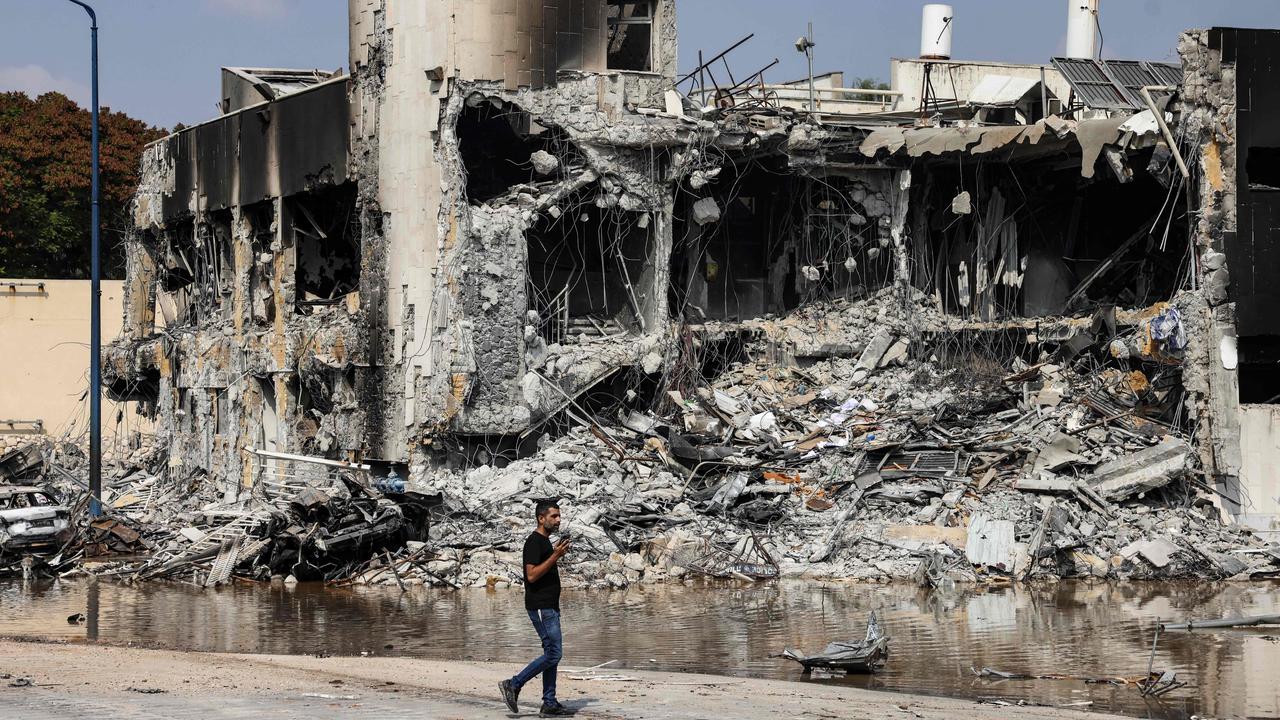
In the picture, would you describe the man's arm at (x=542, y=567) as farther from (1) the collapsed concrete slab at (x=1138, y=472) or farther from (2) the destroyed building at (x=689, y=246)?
(1) the collapsed concrete slab at (x=1138, y=472)

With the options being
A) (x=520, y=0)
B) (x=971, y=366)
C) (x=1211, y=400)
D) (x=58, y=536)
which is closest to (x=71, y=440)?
(x=58, y=536)

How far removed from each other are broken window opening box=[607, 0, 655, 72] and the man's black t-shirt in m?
15.9

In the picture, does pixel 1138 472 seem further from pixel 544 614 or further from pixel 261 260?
pixel 261 260

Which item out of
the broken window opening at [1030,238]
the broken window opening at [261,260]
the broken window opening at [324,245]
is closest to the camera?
the broken window opening at [1030,238]

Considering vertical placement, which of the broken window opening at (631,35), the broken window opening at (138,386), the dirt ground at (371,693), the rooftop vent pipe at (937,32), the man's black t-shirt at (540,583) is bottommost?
the dirt ground at (371,693)

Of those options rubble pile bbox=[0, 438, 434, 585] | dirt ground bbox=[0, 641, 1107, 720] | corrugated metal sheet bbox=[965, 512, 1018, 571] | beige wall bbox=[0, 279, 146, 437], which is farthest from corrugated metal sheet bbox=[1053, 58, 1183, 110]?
beige wall bbox=[0, 279, 146, 437]

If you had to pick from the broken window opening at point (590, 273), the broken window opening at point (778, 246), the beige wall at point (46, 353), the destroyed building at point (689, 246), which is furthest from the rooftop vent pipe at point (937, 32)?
the beige wall at point (46, 353)

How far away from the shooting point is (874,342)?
1031 inches

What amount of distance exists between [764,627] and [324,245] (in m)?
16.6

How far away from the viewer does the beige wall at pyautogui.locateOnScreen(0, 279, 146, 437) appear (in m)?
44.4

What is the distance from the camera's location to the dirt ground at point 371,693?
1037cm

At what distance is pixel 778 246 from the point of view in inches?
1104

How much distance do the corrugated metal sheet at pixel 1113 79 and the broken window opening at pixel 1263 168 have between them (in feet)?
7.01

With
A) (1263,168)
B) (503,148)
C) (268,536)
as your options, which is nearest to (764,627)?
(268,536)
